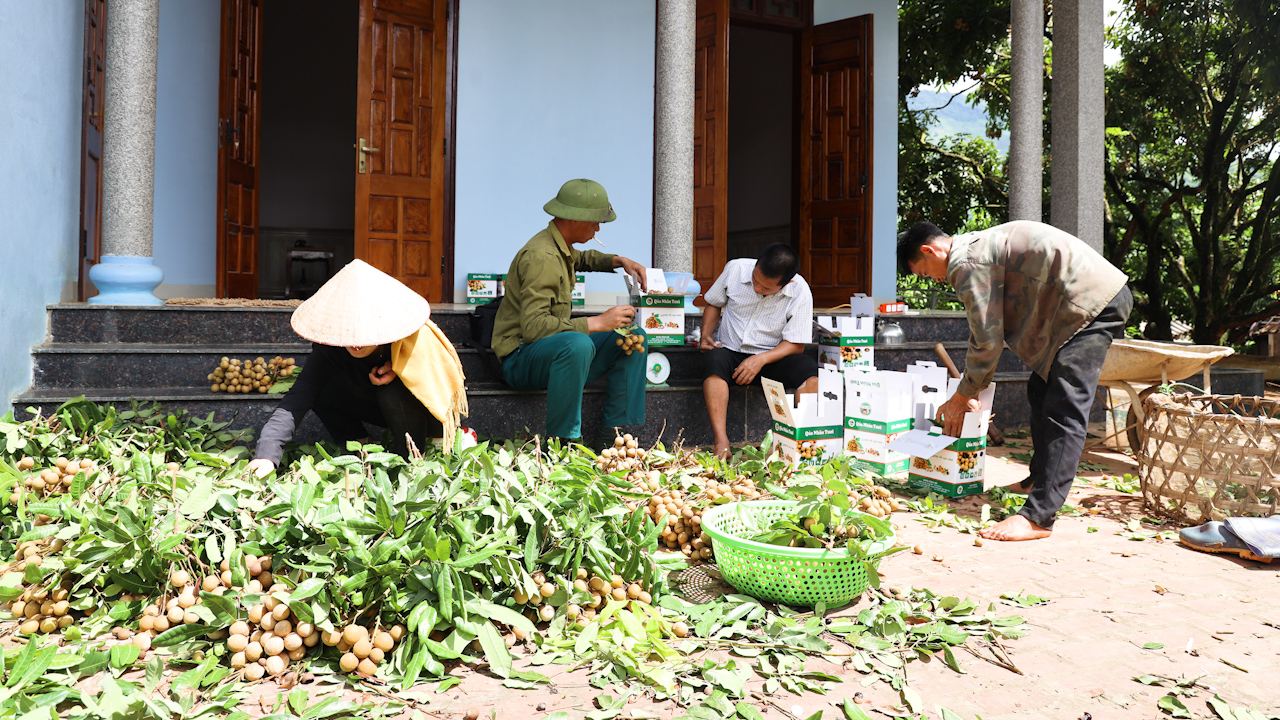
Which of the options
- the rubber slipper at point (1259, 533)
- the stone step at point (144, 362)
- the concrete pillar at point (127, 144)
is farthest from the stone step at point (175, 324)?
the rubber slipper at point (1259, 533)

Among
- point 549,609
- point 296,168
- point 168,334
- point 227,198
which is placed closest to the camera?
point 549,609

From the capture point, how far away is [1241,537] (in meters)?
2.93

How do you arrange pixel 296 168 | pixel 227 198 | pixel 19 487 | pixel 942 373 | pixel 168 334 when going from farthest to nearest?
pixel 296 168
pixel 227 198
pixel 168 334
pixel 942 373
pixel 19 487

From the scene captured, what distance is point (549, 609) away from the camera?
2146mm

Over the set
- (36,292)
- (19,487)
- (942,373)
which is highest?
(36,292)

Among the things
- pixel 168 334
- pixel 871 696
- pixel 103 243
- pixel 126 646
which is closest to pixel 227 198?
pixel 103 243

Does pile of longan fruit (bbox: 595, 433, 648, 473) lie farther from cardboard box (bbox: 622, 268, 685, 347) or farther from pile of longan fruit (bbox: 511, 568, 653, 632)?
cardboard box (bbox: 622, 268, 685, 347)

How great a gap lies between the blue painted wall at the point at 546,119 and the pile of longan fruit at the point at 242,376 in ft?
9.93

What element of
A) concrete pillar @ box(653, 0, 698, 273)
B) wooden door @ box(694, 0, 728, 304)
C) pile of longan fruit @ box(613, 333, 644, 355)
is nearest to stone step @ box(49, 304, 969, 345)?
pile of longan fruit @ box(613, 333, 644, 355)

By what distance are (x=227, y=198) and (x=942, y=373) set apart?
573cm

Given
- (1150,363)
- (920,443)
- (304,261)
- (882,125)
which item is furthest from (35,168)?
(882,125)

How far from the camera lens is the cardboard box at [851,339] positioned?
4.55 metres

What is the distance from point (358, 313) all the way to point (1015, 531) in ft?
8.54

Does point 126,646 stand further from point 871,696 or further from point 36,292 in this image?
point 36,292
